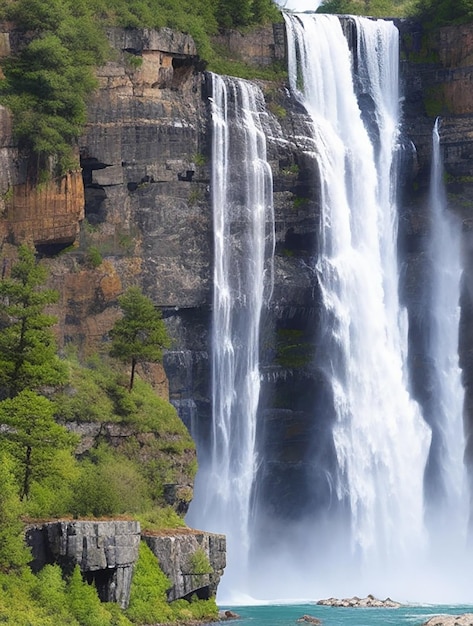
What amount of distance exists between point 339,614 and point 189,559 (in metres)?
9.74

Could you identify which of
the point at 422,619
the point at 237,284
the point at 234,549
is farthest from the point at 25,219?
the point at 422,619

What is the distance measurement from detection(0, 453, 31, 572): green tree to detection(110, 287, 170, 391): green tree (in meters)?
17.7

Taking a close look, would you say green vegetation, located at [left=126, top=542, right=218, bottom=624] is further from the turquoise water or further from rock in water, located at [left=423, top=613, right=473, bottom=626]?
rock in water, located at [left=423, top=613, right=473, bottom=626]

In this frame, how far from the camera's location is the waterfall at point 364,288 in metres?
88.8

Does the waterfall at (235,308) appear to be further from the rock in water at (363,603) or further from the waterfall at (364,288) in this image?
the rock in water at (363,603)

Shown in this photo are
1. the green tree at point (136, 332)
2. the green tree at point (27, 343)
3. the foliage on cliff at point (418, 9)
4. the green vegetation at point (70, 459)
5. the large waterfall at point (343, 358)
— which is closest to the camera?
the green vegetation at point (70, 459)

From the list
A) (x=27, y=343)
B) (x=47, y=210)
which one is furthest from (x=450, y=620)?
(x=47, y=210)

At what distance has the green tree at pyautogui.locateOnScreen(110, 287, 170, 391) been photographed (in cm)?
7625

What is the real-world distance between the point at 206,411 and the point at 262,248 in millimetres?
10521

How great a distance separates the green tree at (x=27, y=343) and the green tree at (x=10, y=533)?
8779 millimetres

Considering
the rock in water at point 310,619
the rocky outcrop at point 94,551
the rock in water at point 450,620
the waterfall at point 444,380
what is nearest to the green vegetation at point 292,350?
the waterfall at point 444,380

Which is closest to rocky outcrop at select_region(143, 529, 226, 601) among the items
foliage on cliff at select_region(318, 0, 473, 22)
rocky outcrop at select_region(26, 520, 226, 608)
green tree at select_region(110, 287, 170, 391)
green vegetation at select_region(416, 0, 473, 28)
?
rocky outcrop at select_region(26, 520, 226, 608)

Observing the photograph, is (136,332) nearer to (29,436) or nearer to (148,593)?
(29,436)

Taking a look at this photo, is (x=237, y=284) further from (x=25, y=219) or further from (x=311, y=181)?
(x=25, y=219)
